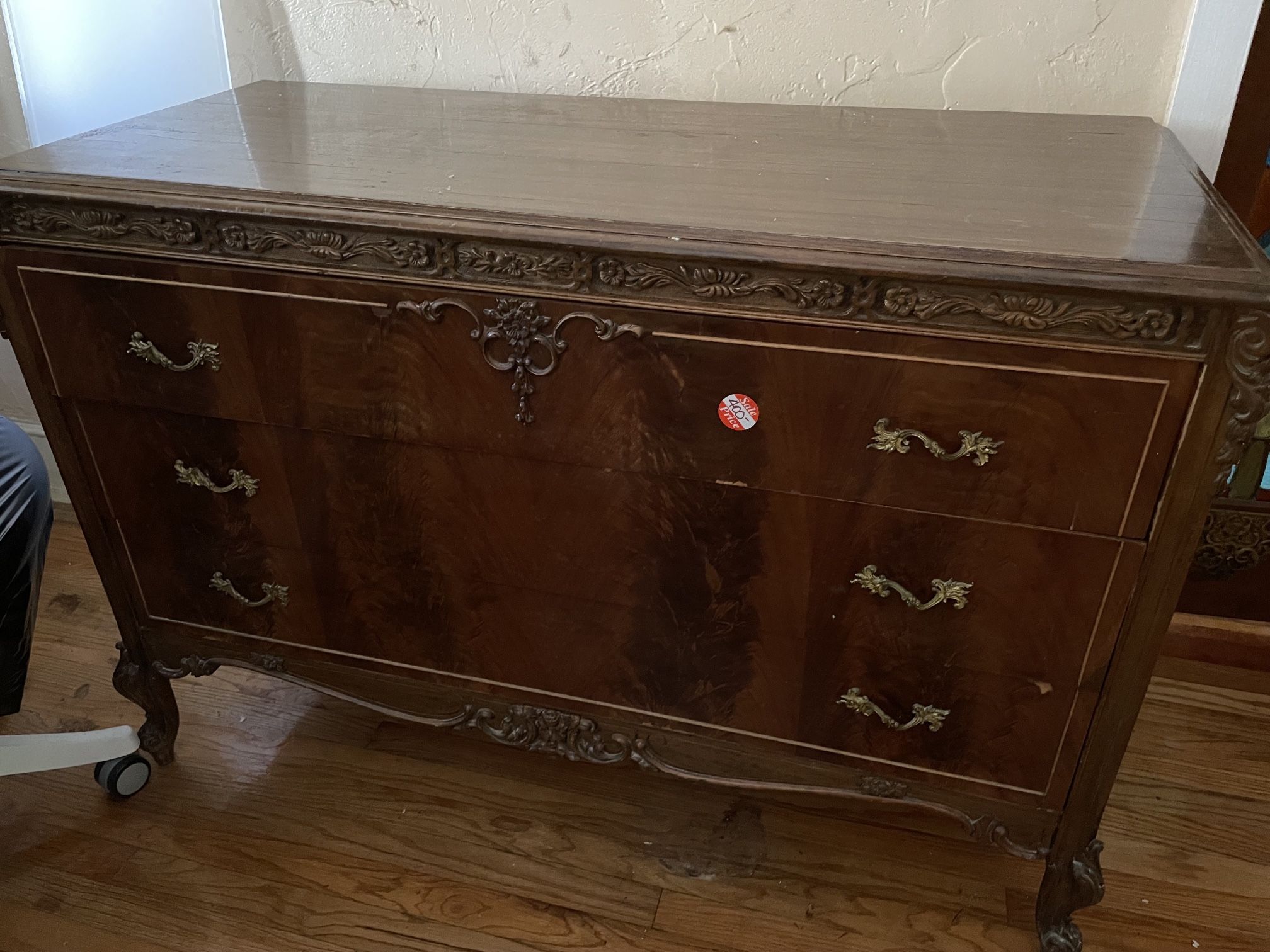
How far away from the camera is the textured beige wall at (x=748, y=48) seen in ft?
4.39

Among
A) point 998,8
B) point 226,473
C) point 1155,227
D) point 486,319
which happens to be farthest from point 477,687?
point 998,8

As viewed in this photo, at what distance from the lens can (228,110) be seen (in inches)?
55.0

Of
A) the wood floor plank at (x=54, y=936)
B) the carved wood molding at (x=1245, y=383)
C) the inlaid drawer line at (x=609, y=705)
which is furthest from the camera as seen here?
the wood floor plank at (x=54, y=936)

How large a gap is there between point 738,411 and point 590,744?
56cm

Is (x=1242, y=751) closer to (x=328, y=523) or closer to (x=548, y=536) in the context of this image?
(x=548, y=536)

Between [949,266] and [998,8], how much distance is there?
66 centimetres

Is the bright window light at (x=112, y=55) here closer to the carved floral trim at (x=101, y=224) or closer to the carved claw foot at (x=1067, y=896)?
the carved floral trim at (x=101, y=224)

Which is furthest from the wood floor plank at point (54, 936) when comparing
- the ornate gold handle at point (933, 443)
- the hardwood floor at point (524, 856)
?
the ornate gold handle at point (933, 443)

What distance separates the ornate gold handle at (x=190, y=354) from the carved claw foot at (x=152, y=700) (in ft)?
1.72

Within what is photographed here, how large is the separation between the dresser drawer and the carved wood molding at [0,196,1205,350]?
22 cm

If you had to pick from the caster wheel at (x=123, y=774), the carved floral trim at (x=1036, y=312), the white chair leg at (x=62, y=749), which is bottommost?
the caster wheel at (x=123, y=774)

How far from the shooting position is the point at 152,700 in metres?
1.53

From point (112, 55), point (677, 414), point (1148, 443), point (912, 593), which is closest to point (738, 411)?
point (677, 414)

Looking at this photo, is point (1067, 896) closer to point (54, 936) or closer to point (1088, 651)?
point (1088, 651)
